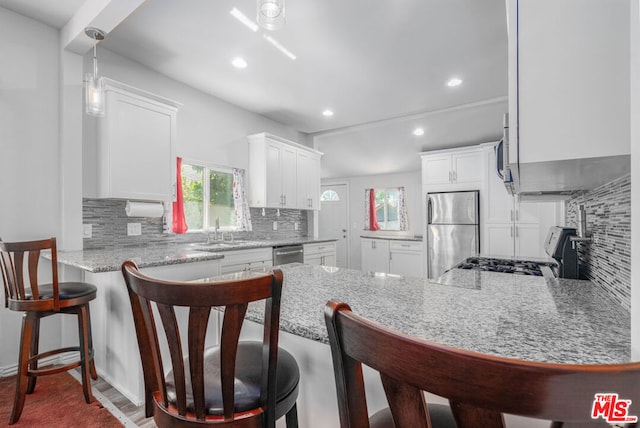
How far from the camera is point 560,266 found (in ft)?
5.47

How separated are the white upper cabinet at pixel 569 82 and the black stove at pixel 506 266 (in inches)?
54.3

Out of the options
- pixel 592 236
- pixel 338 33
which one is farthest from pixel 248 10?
pixel 592 236

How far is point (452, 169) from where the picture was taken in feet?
16.3

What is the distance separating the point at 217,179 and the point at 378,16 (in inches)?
102

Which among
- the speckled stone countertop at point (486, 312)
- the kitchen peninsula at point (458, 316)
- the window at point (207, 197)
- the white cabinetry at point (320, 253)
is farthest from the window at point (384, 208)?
the speckled stone countertop at point (486, 312)

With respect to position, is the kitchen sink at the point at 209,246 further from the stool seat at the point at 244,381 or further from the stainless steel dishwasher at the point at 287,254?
the stool seat at the point at 244,381

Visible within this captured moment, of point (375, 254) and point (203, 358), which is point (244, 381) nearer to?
point (203, 358)

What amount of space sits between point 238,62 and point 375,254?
438cm

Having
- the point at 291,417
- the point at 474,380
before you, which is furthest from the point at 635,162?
the point at 291,417

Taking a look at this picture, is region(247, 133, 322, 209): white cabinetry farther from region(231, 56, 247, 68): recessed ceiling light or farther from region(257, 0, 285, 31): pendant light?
region(257, 0, 285, 31): pendant light

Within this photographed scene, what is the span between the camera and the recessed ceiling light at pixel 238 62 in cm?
292

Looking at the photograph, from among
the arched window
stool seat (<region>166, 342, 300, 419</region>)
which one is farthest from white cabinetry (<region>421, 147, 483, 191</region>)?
stool seat (<region>166, 342, 300, 419</region>)

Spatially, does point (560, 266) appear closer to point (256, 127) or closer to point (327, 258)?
point (327, 258)

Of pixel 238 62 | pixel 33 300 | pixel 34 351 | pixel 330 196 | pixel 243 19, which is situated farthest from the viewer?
pixel 330 196
